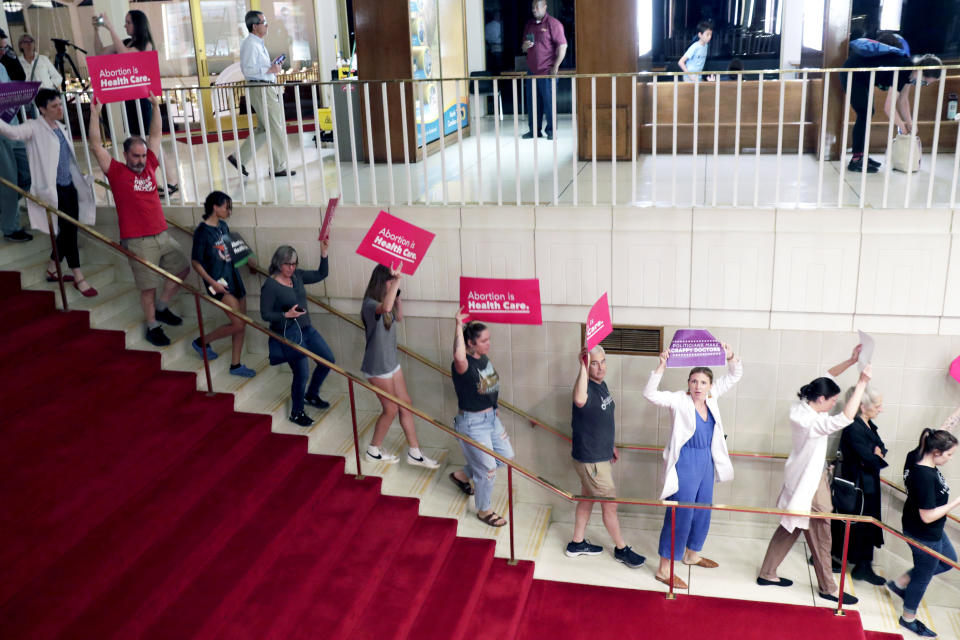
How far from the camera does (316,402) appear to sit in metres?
6.80

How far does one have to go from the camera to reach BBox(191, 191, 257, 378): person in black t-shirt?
20.4 ft

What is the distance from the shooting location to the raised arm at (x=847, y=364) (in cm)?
580

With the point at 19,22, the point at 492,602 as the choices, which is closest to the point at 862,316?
the point at 492,602

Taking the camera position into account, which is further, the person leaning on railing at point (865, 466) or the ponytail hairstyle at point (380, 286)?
the ponytail hairstyle at point (380, 286)

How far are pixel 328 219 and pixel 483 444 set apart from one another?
2022 mm

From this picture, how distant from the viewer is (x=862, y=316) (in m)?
5.92

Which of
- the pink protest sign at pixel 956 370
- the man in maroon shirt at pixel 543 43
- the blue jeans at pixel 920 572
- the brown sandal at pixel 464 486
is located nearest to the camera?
the blue jeans at pixel 920 572

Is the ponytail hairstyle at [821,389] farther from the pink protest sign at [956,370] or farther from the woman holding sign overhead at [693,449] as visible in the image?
the pink protest sign at [956,370]

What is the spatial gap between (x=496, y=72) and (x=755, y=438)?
29.4ft

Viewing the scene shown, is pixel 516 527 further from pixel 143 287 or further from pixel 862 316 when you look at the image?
pixel 143 287

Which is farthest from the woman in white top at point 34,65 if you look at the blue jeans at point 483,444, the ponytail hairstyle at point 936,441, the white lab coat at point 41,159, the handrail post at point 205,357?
the ponytail hairstyle at point 936,441

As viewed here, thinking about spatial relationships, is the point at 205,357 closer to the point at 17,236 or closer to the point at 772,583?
the point at 17,236

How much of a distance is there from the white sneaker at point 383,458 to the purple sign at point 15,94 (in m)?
3.57

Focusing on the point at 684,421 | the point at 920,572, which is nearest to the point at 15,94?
the point at 684,421
